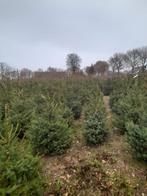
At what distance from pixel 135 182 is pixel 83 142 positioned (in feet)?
7.27

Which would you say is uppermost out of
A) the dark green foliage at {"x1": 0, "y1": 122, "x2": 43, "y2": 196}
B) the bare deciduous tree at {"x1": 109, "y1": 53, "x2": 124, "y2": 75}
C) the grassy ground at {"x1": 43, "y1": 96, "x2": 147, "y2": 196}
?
the bare deciduous tree at {"x1": 109, "y1": 53, "x2": 124, "y2": 75}

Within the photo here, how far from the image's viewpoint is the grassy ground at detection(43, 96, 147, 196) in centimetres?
455

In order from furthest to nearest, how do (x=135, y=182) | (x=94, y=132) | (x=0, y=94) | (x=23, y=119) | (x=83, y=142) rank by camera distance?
(x=0, y=94)
(x=23, y=119)
(x=83, y=142)
(x=94, y=132)
(x=135, y=182)

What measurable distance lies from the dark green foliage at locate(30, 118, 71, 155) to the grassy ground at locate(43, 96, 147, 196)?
0.82ft

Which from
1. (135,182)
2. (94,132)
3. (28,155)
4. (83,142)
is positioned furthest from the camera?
(83,142)

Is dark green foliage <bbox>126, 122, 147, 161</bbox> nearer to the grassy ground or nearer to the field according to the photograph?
the field

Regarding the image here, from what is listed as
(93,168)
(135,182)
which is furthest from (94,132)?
(135,182)

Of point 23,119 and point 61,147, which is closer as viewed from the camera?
point 61,147

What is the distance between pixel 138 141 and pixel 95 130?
1.44 m

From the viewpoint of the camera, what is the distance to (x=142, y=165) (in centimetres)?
530

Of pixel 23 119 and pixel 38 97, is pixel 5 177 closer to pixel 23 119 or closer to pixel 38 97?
pixel 23 119

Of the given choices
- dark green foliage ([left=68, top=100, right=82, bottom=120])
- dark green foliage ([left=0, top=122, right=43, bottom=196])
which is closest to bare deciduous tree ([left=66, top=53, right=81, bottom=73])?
dark green foliage ([left=68, top=100, right=82, bottom=120])

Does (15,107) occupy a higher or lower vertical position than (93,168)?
higher

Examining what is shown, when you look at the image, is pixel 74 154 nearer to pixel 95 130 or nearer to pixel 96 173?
pixel 95 130
